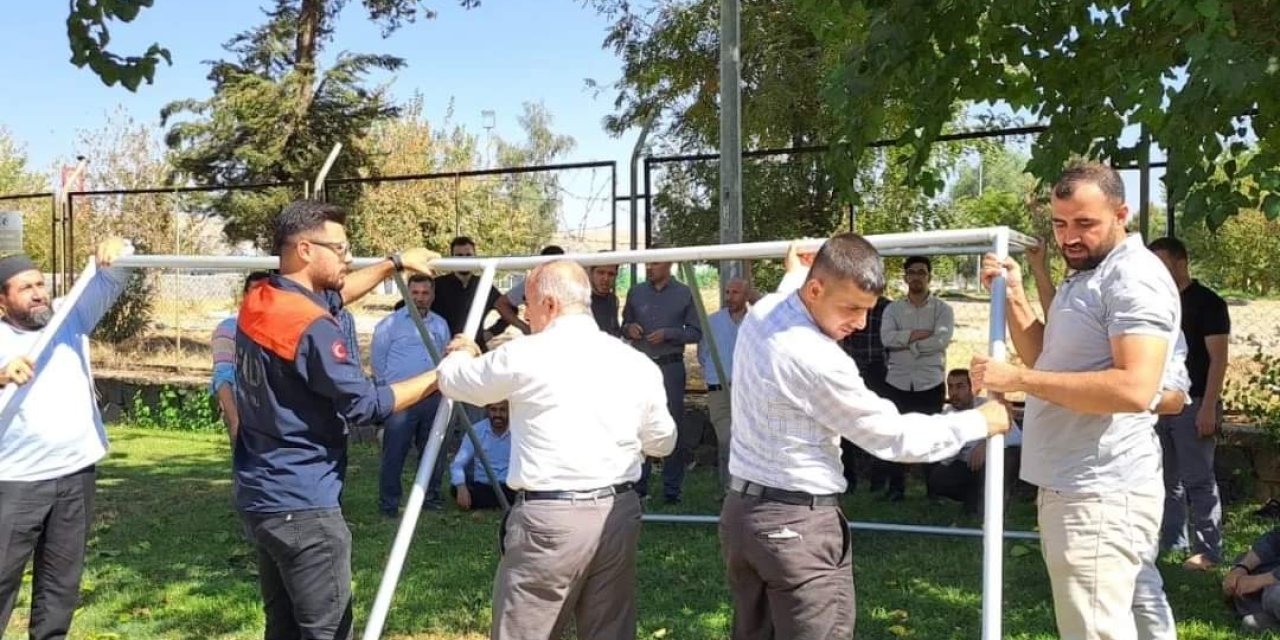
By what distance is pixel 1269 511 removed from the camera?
7.43 meters

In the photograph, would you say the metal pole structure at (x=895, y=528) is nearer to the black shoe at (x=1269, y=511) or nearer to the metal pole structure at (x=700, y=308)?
the metal pole structure at (x=700, y=308)

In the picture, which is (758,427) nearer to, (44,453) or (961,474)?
(44,453)

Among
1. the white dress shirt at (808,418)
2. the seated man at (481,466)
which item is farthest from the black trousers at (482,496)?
the white dress shirt at (808,418)

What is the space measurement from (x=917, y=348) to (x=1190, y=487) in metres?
2.31

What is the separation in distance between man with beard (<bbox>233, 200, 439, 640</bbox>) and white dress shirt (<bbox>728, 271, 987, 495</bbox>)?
1139 millimetres

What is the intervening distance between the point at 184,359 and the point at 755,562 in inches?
476

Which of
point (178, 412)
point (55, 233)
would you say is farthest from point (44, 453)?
point (55, 233)

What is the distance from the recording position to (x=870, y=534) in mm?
7109

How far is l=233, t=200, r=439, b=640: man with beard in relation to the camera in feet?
11.5

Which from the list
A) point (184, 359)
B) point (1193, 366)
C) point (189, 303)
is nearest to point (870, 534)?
point (1193, 366)

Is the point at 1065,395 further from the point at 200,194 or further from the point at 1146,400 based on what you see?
the point at 200,194

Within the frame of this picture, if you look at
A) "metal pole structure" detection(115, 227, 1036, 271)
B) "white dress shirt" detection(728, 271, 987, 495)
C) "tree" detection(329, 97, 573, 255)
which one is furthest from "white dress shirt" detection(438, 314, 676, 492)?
"tree" detection(329, 97, 573, 255)

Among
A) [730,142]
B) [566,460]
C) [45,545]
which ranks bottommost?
[45,545]

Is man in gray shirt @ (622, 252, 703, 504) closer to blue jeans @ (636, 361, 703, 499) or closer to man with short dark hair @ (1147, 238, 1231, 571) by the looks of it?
blue jeans @ (636, 361, 703, 499)
